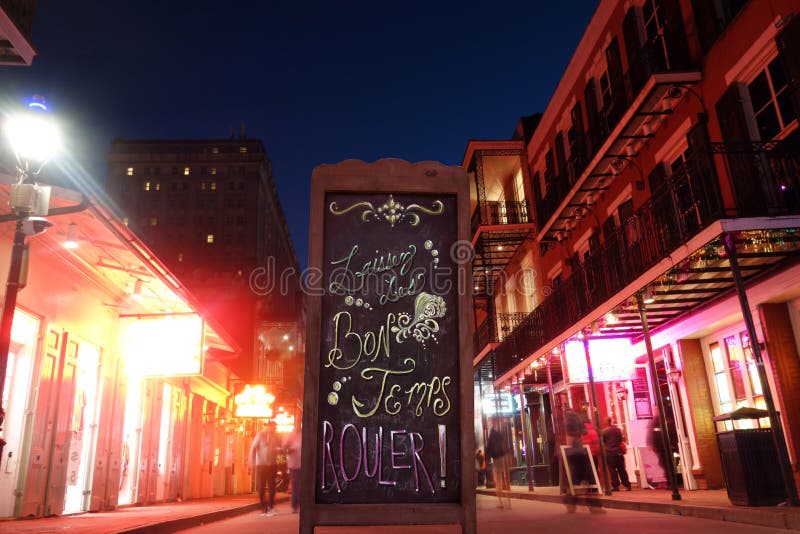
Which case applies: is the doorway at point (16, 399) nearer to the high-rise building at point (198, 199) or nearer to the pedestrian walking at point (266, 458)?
the pedestrian walking at point (266, 458)

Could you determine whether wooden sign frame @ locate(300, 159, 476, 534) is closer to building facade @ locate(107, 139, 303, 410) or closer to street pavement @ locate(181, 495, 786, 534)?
street pavement @ locate(181, 495, 786, 534)

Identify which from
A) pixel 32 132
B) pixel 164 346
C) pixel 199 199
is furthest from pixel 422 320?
pixel 199 199

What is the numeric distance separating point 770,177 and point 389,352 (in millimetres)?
6554

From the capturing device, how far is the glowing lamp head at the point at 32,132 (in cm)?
792

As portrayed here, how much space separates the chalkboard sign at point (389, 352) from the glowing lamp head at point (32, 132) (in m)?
4.78

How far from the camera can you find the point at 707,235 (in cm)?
835

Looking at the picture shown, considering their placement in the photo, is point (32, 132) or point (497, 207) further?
point (497, 207)

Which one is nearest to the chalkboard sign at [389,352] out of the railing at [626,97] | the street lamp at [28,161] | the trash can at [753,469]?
the street lamp at [28,161]

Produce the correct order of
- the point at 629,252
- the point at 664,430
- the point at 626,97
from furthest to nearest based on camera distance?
the point at 626,97, the point at 629,252, the point at 664,430

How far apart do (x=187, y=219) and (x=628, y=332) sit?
3133 inches

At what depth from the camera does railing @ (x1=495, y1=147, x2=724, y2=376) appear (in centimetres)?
988

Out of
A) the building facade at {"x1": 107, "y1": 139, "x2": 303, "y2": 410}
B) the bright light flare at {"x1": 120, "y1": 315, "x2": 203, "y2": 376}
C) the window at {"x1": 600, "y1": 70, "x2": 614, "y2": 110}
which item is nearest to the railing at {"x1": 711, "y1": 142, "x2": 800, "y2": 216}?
the window at {"x1": 600, "y1": 70, "x2": 614, "y2": 110}

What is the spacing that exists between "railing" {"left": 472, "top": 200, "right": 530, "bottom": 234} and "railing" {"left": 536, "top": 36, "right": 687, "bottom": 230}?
3421 millimetres

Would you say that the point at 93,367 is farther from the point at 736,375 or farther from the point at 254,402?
the point at 736,375
